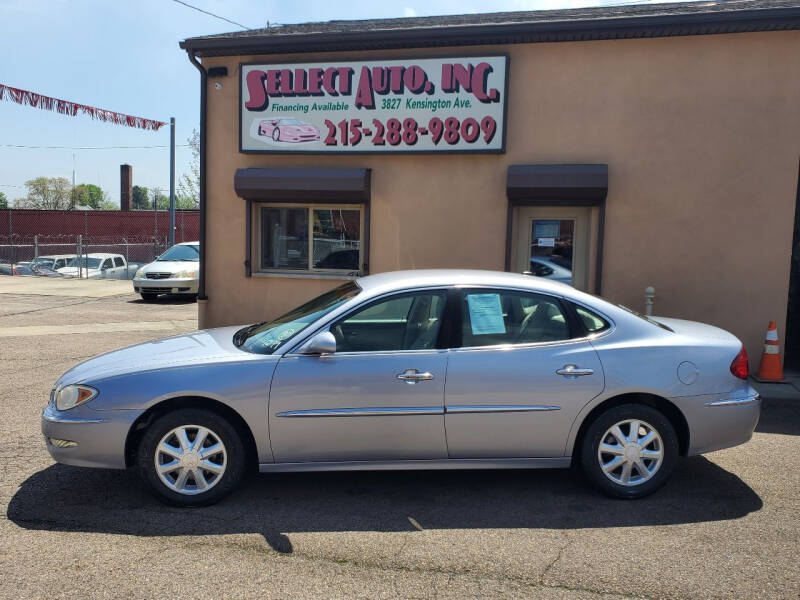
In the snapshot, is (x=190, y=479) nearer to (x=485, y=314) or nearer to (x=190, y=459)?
(x=190, y=459)

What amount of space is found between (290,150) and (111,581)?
714 centimetres

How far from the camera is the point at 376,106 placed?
366 inches

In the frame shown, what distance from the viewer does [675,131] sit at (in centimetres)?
859

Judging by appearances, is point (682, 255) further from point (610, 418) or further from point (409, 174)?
point (610, 418)

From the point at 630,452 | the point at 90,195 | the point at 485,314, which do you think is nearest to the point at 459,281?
the point at 485,314

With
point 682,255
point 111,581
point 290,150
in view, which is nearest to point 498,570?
point 111,581

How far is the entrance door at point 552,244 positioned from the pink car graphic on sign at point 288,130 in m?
3.04

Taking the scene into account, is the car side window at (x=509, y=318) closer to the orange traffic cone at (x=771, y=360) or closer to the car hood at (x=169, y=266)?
the orange traffic cone at (x=771, y=360)

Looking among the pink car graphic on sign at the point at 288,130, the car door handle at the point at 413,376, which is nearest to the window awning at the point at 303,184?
the pink car graphic on sign at the point at 288,130

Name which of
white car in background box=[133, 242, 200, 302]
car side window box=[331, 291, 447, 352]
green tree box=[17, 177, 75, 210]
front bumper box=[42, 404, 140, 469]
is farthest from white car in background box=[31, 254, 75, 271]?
green tree box=[17, 177, 75, 210]

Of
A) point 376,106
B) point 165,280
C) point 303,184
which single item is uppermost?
point 376,106

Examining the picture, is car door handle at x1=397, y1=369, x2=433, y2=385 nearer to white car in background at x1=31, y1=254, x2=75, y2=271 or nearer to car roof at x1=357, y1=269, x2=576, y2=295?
car roof at x1=357, y1=269, x2=576, y2=295

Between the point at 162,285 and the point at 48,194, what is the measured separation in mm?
55832

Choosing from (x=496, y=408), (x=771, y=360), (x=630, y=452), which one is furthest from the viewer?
(x=771, y=360)
